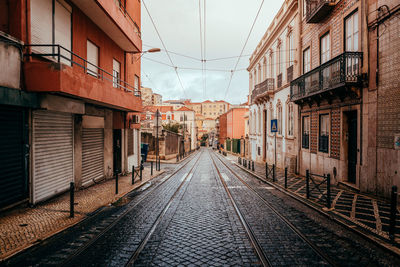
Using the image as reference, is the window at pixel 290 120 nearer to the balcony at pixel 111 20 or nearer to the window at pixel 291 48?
the window at pixel 291 48

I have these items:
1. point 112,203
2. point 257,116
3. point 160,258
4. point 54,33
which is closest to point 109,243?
point 160,258

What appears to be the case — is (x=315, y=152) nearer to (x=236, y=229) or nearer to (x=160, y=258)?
(x=236, y=229)

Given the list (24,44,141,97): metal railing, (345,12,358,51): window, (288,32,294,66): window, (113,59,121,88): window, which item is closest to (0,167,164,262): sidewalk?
(24,44,141,97): metal railing

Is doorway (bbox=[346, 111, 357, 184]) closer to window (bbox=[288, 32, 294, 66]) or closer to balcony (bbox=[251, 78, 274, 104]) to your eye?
window (bbox=[288, 32, 294, 66])

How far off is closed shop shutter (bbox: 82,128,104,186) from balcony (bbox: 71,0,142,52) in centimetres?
471

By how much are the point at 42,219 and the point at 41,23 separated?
18.8 feet

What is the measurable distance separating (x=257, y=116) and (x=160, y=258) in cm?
2454

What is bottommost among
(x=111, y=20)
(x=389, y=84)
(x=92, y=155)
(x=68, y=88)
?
(x=92, y=155)

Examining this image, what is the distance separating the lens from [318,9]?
38.6ft

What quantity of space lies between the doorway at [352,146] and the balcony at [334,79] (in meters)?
1.01

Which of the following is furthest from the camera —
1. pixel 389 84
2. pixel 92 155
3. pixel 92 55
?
pixel 92 155

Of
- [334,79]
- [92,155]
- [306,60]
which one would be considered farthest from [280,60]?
[92,155]

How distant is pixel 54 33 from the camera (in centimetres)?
802

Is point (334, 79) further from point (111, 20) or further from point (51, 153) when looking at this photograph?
point (51, 153)
